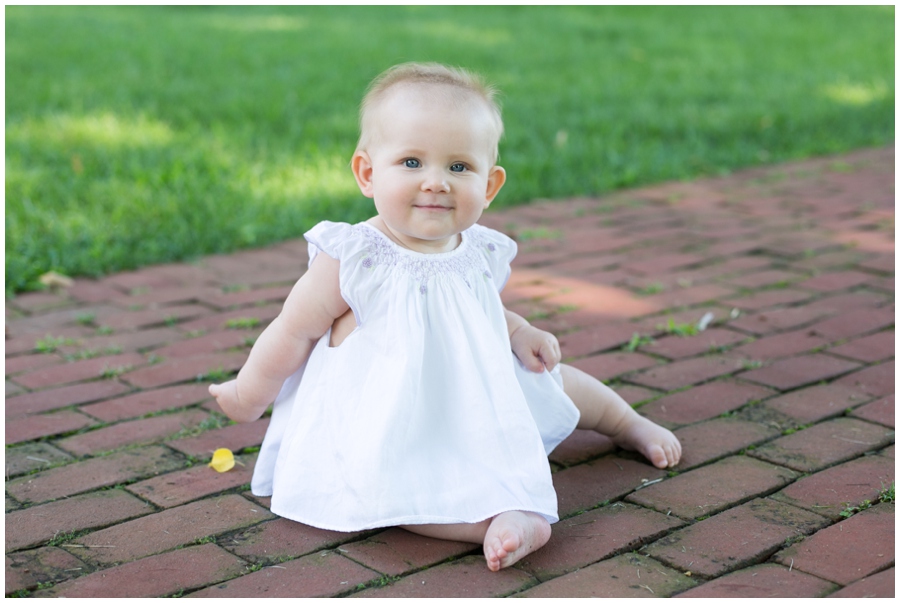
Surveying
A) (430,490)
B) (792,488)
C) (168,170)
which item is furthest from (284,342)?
(168,170)

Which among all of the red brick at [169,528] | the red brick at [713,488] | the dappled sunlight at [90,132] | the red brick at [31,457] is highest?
the dappled sunlight at [90,132]

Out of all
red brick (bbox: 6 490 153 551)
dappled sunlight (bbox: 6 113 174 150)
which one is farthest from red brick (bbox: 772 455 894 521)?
dappled sunlight (bbox: 6 113 174 150)

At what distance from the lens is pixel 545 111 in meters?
6.86

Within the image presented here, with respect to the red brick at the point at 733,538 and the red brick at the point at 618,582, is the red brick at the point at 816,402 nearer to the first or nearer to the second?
the red brick at the point at 733,538

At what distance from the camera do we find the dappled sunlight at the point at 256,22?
1005 cm

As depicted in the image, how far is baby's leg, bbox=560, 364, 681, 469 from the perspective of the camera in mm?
2545

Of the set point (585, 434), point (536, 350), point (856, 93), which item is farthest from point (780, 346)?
point (856, 93)

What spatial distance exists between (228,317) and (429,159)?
1.71 meters

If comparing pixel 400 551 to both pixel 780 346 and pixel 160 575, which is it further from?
pixel 780 346

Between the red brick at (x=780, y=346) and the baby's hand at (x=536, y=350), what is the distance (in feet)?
3.62

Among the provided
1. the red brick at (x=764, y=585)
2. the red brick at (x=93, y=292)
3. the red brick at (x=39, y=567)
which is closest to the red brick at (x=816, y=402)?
the red brick at (x=764, y=585)

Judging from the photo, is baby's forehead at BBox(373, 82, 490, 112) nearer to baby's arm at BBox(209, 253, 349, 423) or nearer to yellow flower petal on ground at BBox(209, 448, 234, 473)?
baby's arm at BBox(209, 253, 349, 423)

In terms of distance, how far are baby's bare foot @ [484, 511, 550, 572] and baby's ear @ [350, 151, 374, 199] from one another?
29.1 inches

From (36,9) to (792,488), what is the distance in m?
10.3
